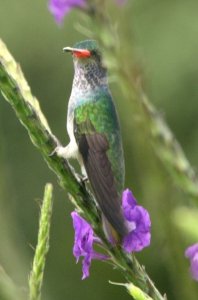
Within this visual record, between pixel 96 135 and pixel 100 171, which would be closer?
pixel 100 171

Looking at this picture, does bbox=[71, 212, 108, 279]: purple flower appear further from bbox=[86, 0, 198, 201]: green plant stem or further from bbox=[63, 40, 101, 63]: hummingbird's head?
bbox=[63, 40, 101, 63]: hummingbird's head

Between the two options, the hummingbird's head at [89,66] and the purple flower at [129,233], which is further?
the hummingbird's head at [89,66]

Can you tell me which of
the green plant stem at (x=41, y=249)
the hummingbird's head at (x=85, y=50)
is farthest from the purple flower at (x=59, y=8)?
the green plant stem at (x=41, y=249)

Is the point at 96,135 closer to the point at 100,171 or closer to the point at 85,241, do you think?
the point at 100,171

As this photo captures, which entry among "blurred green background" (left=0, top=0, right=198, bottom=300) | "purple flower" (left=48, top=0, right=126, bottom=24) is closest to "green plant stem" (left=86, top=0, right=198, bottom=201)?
"purple flower" (left=48, top=0, right=126, bottom=24)

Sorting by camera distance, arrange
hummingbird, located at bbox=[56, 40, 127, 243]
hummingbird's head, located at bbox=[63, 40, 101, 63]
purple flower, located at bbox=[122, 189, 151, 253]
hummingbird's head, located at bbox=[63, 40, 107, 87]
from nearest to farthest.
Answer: purple flower, located at bbox=[122, 189, 151, 253] < hummingbird, located at bbox=[56, 40, 127, 243] < hummingbird's head, located at bbox=[63, 40, 101, 63] < hummingbird's head, located at bbox=[63, 40, 107, 87]

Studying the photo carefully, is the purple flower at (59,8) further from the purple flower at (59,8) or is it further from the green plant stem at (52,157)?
the green plant stem at (52,157)

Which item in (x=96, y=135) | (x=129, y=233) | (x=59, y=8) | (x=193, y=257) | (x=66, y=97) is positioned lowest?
(x=193, y=257)

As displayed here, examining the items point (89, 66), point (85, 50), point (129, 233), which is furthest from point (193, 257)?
point (89, 66)
